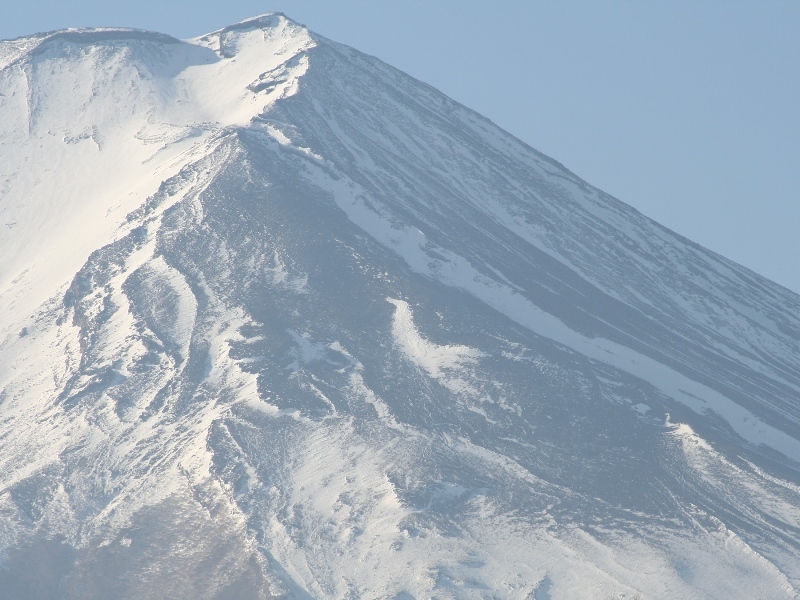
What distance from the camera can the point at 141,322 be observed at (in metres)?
117

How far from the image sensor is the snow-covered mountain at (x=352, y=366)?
3605 inches

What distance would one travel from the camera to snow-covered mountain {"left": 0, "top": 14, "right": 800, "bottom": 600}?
300 feet

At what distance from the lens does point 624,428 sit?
10800 cm

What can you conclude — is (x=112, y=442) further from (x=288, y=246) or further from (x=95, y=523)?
A: (x=288, y=246)

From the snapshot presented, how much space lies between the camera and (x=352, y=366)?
4444 inches

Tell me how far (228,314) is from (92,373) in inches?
493

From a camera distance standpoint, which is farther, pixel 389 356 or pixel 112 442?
pixel 389 356

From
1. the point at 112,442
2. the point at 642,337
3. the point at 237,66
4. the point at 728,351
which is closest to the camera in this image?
the point at 112,442

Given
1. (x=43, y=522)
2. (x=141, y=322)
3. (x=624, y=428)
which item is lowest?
(x=43, y=522)

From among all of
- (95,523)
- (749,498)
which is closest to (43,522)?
(95,523)

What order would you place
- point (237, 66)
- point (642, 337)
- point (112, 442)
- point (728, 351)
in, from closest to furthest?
1. point (112, 442)
2. point (642, 337)
3. point (728, 351)
4. point (237, 66)

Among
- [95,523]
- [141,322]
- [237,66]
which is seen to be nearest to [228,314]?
[141,322]

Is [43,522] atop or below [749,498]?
below

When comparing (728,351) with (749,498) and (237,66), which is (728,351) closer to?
(749,498)
